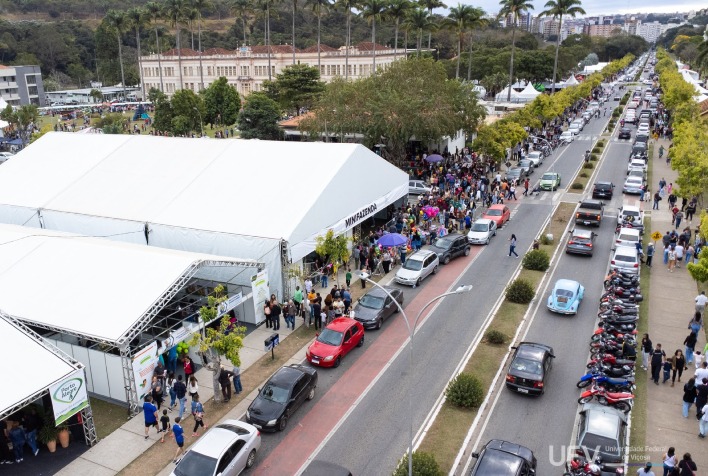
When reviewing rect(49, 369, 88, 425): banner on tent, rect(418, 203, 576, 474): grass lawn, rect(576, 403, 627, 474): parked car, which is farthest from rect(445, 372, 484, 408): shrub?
rect(49, 369, 88, 425): banner on tent

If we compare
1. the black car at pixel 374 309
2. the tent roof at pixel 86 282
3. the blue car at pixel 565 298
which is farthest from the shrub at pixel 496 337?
the tent roof at pixel 86 282

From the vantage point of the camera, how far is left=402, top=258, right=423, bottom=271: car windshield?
27.2 m

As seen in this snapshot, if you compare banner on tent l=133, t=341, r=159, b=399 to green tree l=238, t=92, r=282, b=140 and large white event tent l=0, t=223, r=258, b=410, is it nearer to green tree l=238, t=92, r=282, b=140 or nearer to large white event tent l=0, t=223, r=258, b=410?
large white event tent l=0, t=223, r=258, b=410

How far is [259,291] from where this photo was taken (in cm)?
2302

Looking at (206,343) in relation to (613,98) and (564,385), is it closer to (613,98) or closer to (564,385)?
(564,385)

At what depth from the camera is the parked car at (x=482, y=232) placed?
108ft

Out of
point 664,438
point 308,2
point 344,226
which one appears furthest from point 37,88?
point 664,438

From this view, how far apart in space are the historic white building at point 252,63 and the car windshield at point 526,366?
8793 centimetres

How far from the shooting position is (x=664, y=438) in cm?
1580

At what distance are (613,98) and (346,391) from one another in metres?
115

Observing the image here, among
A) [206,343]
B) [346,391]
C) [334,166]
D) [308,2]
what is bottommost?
[346,391]

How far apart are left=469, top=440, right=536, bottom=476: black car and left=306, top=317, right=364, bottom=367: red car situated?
23.3 ft

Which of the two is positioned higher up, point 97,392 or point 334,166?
point 334,166

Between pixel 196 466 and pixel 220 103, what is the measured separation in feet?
205
